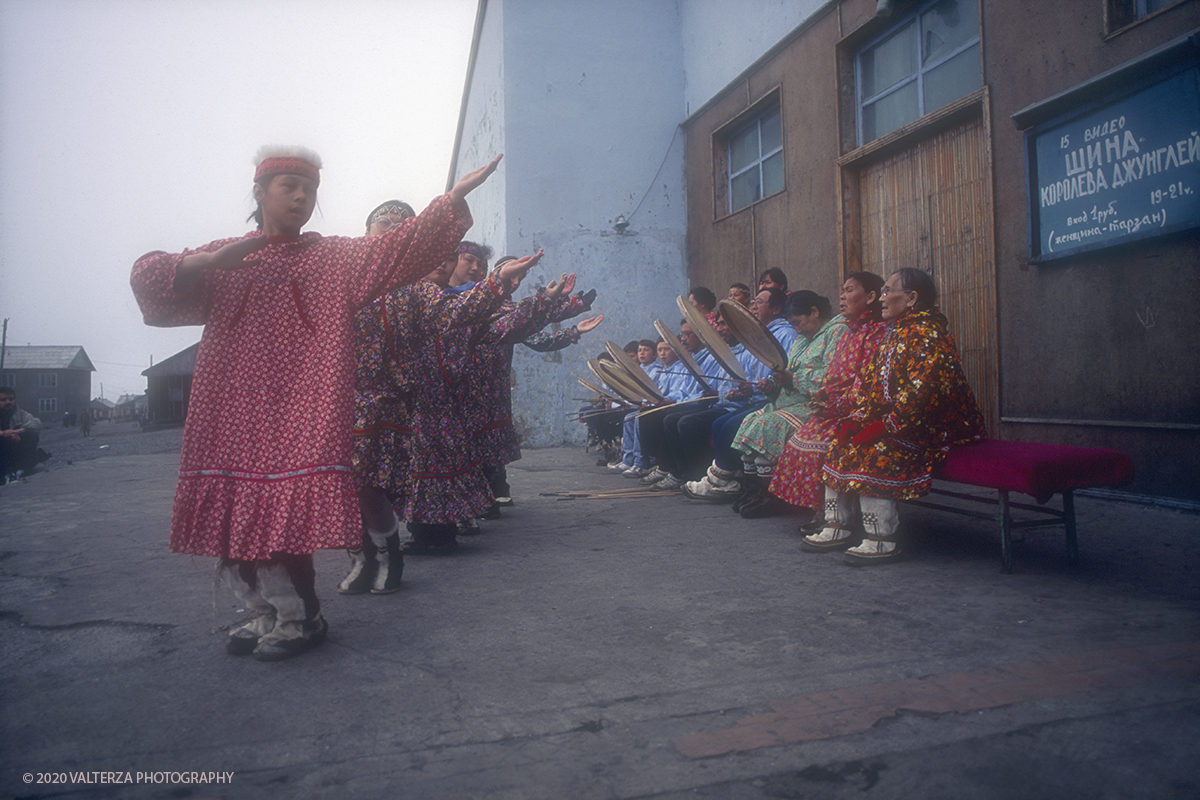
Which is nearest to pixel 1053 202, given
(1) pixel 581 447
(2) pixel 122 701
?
(2) pixel 122 701

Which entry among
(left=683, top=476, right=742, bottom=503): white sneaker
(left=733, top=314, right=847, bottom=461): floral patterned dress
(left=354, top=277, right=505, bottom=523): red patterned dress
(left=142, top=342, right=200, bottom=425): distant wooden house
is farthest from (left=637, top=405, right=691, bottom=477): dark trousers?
(left=142, top=342, right=200, bottom=425): distant wooden house

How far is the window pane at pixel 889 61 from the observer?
6.21 meters

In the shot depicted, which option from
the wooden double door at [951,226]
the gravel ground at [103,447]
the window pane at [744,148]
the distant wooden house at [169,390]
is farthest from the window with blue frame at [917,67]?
the distant wooden house at [169,390]

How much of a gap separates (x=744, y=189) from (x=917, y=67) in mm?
3090

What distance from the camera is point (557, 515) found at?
491 cm

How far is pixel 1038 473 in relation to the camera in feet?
9.21

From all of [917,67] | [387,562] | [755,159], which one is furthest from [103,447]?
[917,67]

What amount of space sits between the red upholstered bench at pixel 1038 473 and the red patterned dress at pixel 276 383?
2279mm

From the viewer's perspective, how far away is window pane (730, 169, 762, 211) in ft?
28.8

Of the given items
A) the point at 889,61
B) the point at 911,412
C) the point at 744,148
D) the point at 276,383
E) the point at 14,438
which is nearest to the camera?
the point at 276,383

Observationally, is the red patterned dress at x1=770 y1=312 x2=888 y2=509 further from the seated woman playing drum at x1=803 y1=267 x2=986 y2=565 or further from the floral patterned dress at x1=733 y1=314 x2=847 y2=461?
the floral patterned dress at x1=733 y1=314 x2=847 y2=461

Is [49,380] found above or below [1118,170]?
above

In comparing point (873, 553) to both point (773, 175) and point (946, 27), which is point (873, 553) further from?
point (773, 175)

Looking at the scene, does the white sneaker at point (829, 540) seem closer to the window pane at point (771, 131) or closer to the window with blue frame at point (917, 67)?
the window with blue frame at point (917, 67)
